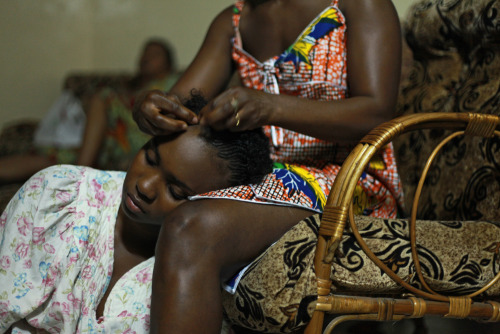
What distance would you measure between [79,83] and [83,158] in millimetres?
1333

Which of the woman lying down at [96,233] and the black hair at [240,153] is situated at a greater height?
the black hair at [240,153]

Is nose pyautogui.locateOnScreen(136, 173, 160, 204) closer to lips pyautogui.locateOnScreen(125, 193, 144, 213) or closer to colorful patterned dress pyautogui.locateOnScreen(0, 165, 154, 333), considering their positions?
lips pyautogui.locateOnScreen(125, 193, 144, 213)

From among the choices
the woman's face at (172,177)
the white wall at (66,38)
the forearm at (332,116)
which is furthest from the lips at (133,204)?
the white wall at (66,38)

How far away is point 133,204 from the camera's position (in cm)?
101

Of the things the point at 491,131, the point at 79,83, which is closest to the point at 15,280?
the point at 491,131

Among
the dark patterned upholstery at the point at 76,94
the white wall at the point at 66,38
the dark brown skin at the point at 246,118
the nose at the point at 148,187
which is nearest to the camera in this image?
the dark brown skin at the point at 246,118

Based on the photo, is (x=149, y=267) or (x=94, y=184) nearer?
(x=149, y=267)

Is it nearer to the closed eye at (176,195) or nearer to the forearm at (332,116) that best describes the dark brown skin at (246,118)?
the forearm at (332,116)

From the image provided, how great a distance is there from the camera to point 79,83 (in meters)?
3.54

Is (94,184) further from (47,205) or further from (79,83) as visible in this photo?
(79,83)

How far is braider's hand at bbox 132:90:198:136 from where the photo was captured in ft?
3.29

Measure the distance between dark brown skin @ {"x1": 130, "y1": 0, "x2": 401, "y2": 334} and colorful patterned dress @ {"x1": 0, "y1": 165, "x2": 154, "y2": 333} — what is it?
202mm

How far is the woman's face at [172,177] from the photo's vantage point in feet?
3.28

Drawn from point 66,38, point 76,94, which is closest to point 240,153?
point 76,94
